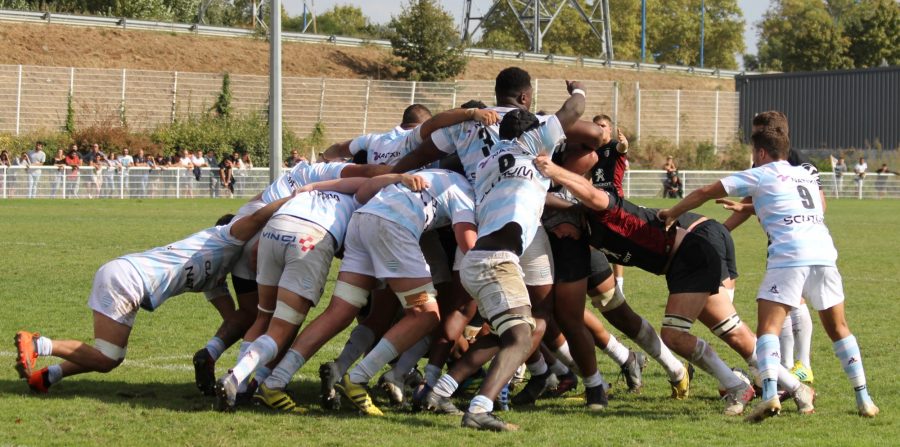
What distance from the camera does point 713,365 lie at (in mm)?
7445

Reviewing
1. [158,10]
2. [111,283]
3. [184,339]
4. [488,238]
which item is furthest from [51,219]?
[158,10]

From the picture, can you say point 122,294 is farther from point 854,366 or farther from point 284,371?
point 854,366

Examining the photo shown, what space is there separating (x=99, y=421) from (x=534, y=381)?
2.98m

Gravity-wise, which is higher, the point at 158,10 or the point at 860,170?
the point at 158,10

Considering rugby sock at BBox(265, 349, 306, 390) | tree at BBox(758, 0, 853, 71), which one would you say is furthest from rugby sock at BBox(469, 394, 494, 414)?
tree at BBox(758, 0, 853, 71)

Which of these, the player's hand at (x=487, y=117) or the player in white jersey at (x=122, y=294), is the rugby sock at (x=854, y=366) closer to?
the player's hand at (x=487, y=117)

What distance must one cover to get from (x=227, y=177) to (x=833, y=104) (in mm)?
36894

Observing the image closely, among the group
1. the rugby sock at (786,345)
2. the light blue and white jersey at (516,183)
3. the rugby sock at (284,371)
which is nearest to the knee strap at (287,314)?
the rugby sock at (284,371)

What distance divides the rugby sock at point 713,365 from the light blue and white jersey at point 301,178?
2.90 m

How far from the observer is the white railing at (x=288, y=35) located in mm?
53969

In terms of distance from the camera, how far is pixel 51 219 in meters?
25.8

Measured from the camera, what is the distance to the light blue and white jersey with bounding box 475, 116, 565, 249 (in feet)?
22.6

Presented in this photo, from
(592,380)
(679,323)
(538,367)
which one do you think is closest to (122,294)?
(538,367)

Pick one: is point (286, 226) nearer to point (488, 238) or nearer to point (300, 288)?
point (300, 288)
